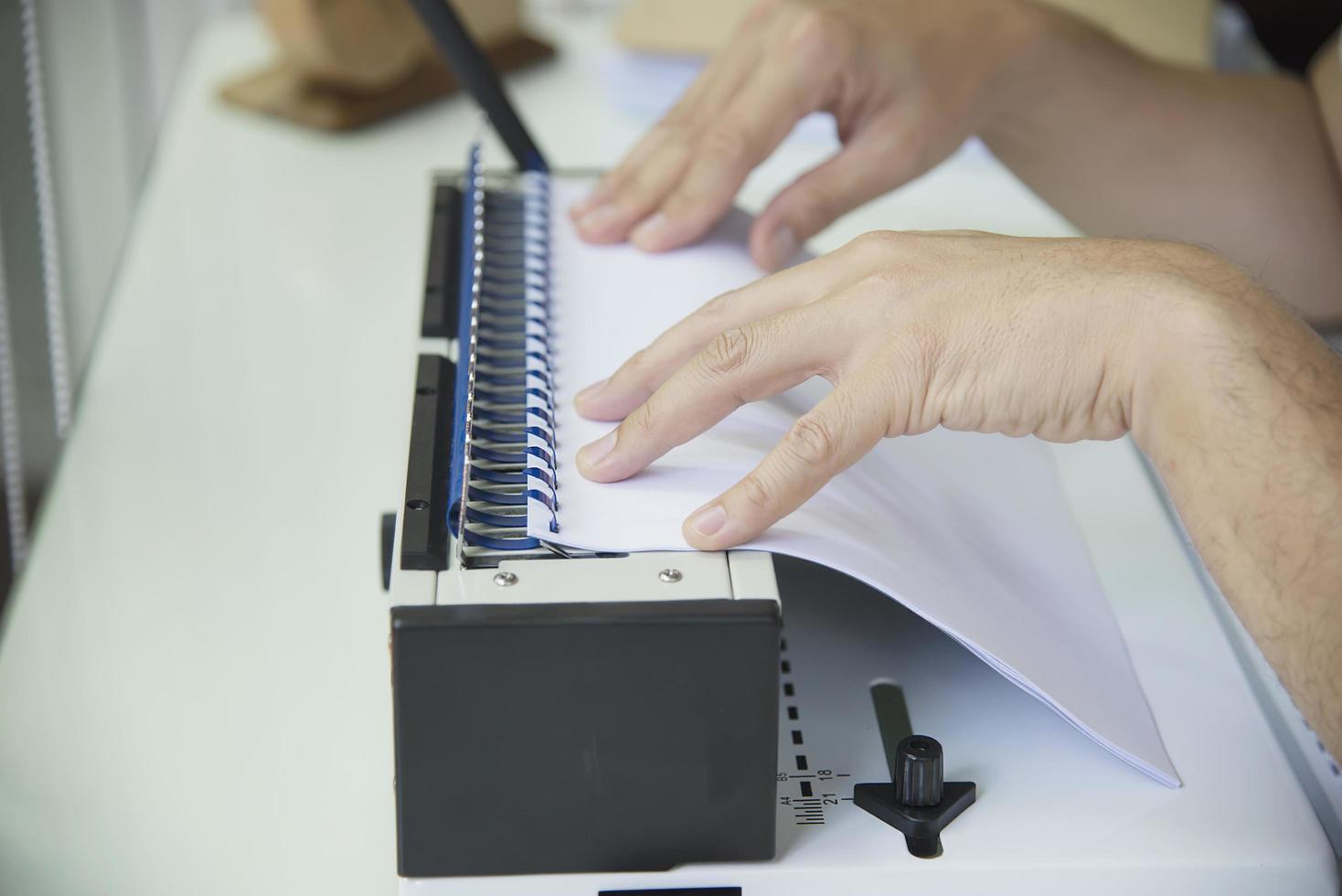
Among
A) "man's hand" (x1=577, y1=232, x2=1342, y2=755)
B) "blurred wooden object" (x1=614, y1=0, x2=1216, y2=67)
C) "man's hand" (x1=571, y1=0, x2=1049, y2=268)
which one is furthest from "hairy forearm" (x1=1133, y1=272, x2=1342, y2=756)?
"blurred wooden object" (x1=614, y1=0, x2=1216, y2=67)

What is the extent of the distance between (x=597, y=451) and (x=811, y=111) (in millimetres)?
420

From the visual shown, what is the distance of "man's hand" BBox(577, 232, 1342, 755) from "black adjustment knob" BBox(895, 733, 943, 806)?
0.11 meters

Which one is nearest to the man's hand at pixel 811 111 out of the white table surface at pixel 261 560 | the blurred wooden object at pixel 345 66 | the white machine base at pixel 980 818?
the white table surface at pixel 261 560

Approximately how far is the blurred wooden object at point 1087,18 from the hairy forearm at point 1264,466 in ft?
2.81

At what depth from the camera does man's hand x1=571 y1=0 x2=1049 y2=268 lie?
90 cm

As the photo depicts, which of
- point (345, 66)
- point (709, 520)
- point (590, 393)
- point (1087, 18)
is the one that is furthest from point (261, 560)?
point (1087, 18)

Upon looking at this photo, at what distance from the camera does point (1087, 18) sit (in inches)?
54.0

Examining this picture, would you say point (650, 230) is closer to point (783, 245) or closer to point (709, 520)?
point (783, 245)

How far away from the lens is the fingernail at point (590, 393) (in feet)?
2.26

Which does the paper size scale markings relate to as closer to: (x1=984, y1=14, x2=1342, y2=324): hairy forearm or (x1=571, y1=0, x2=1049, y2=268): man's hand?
(x1=571, y1=0, x2=1049, y2=268): man's hand

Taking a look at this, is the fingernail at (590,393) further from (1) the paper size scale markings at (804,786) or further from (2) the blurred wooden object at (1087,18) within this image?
(2) the blurred wooden object at (1087,18)

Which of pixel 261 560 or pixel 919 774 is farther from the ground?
pixel 919 774

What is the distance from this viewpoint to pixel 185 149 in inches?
53.1

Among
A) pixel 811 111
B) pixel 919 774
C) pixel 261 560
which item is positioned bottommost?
pixel 261 560
